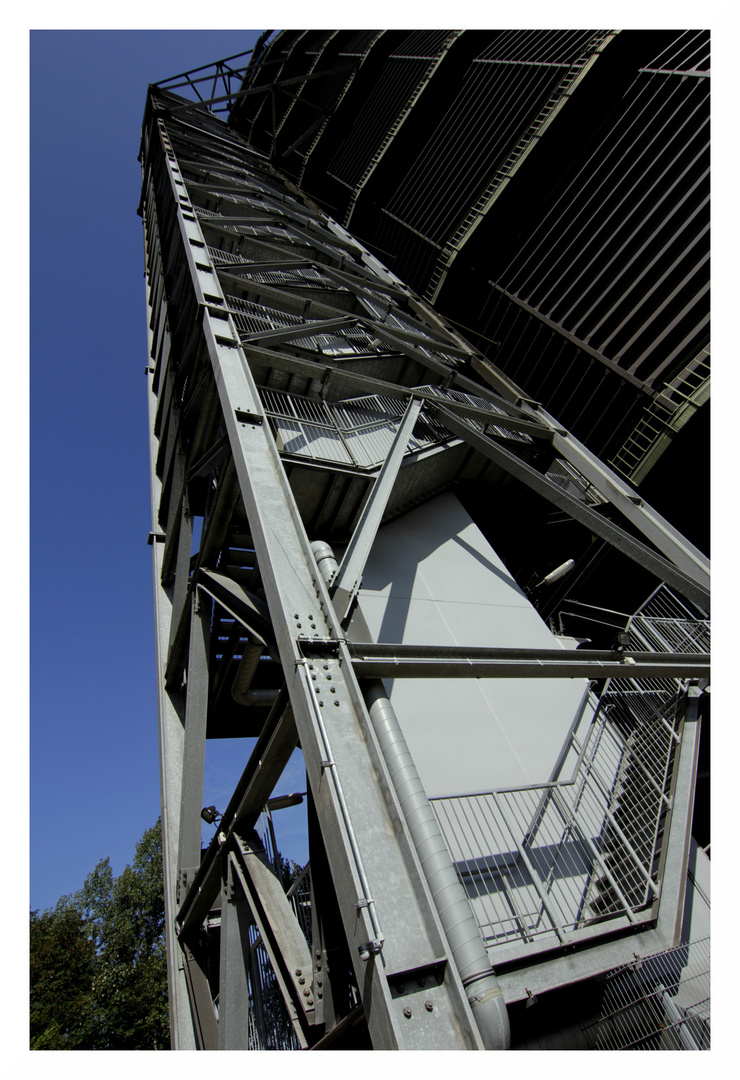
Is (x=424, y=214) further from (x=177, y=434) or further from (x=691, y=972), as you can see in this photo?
(x=691, y=972)

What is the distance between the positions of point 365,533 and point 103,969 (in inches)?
1400

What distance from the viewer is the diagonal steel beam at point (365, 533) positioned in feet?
16.7

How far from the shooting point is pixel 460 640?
26.8 ft

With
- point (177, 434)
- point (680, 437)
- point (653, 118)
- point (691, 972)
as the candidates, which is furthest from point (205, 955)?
point (653, 118)

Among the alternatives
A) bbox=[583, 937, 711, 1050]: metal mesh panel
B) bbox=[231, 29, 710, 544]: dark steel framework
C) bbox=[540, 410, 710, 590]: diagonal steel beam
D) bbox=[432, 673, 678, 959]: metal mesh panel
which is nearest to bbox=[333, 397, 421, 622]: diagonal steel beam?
bbox=[432, 673, 678, 959]: metal mesh panel

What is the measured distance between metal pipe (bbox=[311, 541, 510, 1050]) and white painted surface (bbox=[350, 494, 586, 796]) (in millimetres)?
2790

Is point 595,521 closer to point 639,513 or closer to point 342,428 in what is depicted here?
point 639,513

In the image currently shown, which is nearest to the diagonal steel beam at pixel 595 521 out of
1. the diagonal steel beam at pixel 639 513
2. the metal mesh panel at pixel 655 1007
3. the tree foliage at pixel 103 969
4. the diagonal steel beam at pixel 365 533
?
the diagonal steel beam at pixel 639 513

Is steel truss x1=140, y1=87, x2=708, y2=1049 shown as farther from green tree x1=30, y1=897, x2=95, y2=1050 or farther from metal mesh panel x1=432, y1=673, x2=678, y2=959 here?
green tree x1=30, y1=897, x2=95, y2=1050

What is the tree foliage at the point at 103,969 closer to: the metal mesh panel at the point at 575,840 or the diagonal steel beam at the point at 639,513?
the metal mesh panel at the point at 575,840

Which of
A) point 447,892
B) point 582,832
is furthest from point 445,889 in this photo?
point 582,832

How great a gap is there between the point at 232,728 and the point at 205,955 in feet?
16.1

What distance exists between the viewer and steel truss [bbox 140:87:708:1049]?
3.20m

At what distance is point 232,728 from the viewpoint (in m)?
11.8
